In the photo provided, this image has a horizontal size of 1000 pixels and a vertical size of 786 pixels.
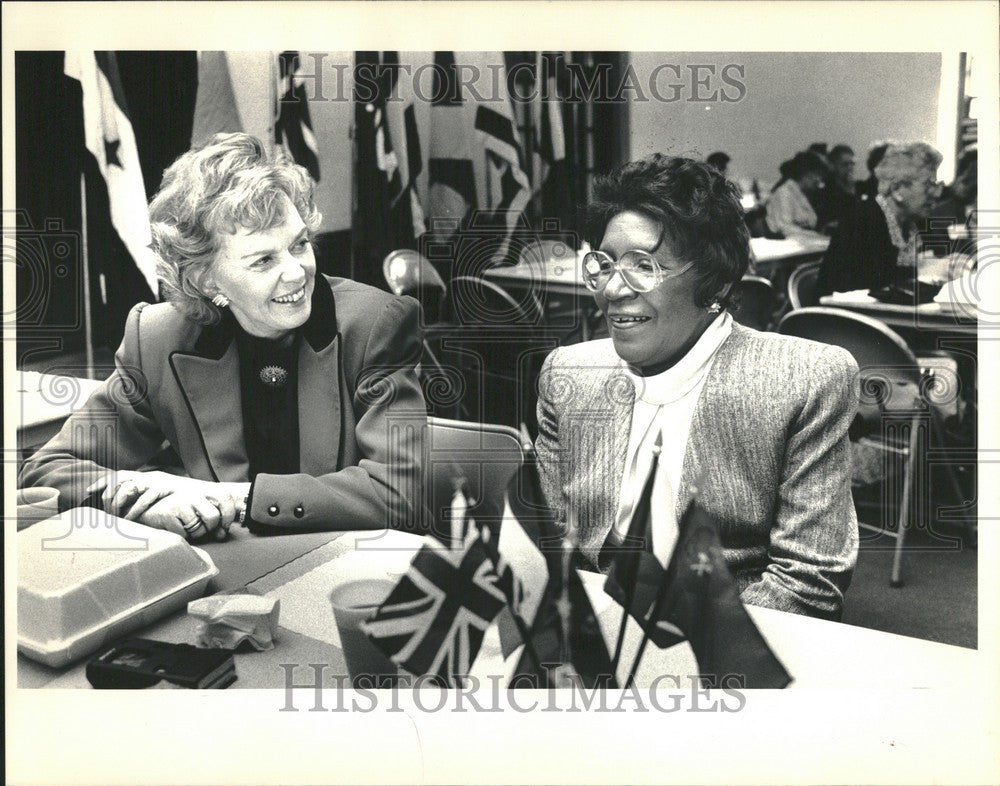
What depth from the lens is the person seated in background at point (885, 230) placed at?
2287 millimetres

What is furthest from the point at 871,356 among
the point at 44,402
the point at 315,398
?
the point at 44,402

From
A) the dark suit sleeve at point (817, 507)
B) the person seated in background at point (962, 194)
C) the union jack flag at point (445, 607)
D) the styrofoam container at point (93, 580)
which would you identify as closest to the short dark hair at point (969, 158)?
the person seated in background at point (962, 194)

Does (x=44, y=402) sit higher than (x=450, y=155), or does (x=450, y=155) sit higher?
(x=450, y=155)

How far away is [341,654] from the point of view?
7.00 feet

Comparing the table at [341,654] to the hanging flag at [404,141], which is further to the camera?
the hanging flag at [404,141]

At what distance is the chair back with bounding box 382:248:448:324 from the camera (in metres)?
2.30

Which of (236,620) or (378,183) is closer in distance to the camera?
(236,620)

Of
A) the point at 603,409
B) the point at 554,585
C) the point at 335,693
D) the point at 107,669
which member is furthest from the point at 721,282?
the point at 107,669

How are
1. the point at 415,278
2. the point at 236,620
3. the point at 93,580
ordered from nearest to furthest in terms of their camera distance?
the point at 236,620, the point at 93,580, the point at 415,278

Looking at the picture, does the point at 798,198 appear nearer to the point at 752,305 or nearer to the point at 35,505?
the point at 752,305

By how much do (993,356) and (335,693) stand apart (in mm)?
1693

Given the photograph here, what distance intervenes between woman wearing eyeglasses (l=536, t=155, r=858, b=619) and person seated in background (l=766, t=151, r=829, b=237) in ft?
0.29

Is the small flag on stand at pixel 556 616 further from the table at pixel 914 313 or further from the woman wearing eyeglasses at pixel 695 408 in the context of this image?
the table at pixel 914 313

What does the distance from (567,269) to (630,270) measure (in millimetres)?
144
